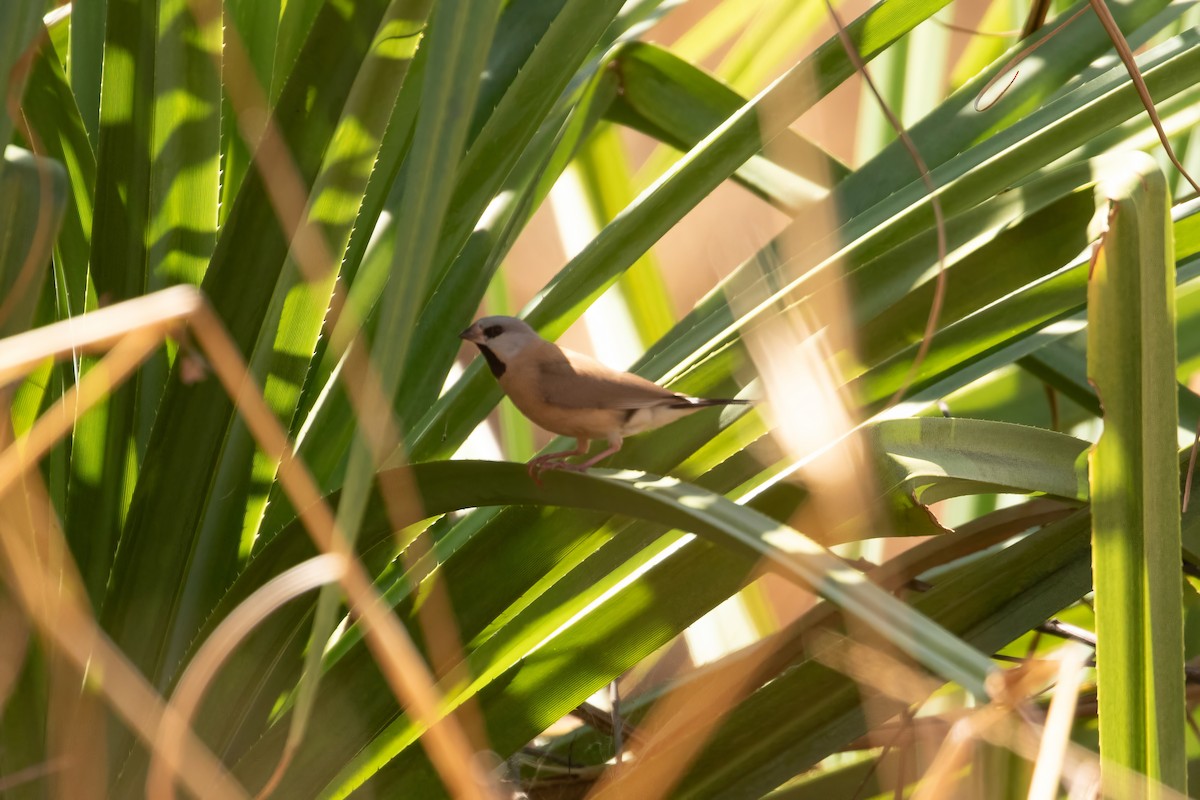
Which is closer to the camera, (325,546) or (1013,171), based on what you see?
(325,546)

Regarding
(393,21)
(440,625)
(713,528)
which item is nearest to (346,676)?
(440,625)

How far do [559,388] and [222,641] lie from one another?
113 centimetres

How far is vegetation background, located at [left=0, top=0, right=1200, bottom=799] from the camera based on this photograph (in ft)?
2.24

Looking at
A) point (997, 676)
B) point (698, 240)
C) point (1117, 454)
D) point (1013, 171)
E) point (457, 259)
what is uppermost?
point (698, 240)

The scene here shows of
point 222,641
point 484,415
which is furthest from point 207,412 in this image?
point 222,641

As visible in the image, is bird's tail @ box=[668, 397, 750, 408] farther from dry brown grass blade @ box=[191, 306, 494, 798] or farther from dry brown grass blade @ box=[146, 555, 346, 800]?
dry brown grass blade @ box=[146, 555, 346, 800]

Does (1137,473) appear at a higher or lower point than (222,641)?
higher

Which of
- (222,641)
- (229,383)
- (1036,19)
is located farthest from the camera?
(1036,19)

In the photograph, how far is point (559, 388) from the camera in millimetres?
1591

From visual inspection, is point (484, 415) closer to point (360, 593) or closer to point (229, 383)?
point (229, 383)

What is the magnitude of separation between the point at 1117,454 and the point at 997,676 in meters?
0.26

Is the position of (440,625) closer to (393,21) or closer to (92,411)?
(92,411)

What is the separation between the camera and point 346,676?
0.93 metres

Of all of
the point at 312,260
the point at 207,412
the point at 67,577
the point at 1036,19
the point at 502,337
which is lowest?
the point at 67,577
